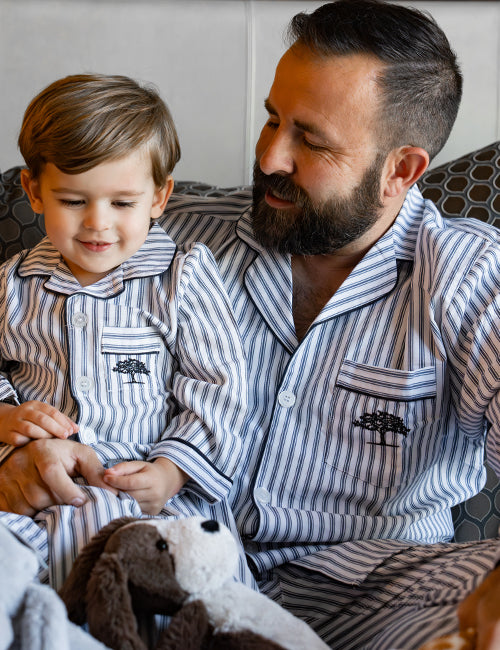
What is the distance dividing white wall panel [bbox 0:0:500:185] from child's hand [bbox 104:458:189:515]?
119 cm

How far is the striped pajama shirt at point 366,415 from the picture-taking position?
1.39m

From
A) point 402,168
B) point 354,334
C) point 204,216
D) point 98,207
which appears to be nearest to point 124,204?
point 98,207

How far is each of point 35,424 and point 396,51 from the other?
3.22 ft

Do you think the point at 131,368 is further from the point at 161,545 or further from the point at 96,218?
the point at 161,545

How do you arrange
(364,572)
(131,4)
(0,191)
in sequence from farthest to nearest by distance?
(131,4) < (0,191) < (364,572)

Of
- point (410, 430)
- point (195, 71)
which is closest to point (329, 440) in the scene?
point (410, 430)

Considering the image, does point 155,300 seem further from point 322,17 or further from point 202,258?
point 322,17

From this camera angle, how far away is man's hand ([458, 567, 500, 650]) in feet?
2.94

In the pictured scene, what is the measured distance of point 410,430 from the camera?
1458 millimetres

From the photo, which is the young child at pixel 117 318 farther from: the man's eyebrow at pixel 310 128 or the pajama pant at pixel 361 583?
the man's eyebrow at pixel 310 128

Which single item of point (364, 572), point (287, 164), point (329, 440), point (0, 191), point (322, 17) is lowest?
point (364, 572)

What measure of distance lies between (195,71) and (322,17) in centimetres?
79

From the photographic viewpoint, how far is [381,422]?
1462 mm

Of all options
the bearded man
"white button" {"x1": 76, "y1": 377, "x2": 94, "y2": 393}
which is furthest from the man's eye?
A: "white button" {"x1": 76, "y1": 377, "x2": 94, "y2": 393}
